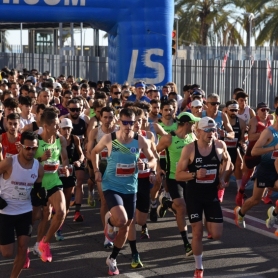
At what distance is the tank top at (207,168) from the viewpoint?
26.6 ft

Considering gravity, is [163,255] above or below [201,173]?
below

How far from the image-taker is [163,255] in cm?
898

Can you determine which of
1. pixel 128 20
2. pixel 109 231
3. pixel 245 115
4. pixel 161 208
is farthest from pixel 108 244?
pixel 128 20

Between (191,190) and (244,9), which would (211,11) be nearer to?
(244,9)

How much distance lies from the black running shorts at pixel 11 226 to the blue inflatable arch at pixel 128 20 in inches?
484

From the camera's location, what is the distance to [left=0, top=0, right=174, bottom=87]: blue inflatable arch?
62.5 ft

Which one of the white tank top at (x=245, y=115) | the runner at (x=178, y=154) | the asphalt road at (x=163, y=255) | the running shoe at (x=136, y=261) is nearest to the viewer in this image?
the asphalt road at (x=163, y=255)

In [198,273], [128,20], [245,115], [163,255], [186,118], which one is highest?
[128,20]

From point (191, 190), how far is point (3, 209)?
6.62 ft

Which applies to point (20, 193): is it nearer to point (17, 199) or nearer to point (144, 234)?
point (17, 199)

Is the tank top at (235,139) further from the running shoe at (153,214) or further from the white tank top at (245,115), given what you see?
the running shoe at (153,214)

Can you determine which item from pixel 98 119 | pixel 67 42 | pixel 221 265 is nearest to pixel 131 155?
pixel 221 265

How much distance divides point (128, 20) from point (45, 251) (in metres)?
11.6

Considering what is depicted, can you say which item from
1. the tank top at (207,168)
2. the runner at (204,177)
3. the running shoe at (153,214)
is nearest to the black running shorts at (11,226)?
the runner at (204,177)
